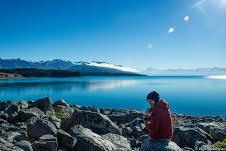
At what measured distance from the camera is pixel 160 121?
1186 cm

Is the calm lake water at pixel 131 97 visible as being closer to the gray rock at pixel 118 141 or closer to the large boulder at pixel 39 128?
the gray rock at pixel 118 141

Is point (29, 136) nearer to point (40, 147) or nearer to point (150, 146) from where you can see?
point (40, 147)

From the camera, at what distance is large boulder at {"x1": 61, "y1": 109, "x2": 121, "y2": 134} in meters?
18.8

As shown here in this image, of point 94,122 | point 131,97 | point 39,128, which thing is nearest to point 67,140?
point 39,128

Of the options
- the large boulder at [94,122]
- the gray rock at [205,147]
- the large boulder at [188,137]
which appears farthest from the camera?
the large boulder at [188,137]

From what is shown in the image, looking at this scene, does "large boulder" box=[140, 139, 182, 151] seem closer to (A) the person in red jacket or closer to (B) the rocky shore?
(B) the rocky shore

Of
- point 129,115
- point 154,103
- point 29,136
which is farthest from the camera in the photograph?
point 129,115

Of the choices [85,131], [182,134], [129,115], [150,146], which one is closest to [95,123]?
[85,131]

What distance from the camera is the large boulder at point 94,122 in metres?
18.8

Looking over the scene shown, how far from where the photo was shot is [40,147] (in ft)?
47.6

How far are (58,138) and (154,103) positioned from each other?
19.4 feet

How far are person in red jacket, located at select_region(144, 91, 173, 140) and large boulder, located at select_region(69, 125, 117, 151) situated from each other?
3277mm

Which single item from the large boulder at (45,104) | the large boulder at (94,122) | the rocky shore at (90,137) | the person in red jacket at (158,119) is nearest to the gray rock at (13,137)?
the rocky shore at (90,137)

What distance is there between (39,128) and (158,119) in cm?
770
